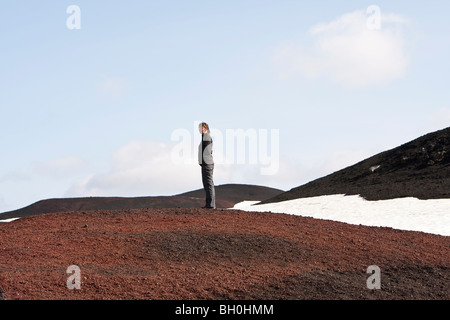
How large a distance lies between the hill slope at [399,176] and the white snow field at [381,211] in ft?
4.57

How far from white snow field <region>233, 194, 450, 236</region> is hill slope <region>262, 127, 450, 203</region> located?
1.39 m

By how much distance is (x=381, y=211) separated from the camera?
28.5 m

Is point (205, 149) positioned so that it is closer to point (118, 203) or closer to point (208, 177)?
point (208, 177)

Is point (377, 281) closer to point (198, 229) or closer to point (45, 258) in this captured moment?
point (198, 229)

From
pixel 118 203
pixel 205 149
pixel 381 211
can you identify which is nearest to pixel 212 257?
pixel 205 149

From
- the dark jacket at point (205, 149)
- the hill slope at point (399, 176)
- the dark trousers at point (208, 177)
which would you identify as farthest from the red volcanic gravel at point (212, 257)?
the hill slope at point (399, 176)

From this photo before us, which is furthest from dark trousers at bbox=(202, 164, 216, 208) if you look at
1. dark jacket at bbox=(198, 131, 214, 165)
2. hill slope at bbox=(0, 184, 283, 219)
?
hill slope at bbox=(0, 184, 283, 219)

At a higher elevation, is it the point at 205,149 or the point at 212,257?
the point at 205,149

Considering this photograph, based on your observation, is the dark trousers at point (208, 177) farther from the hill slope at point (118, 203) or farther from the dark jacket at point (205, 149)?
the hill slope at point (118, 203)

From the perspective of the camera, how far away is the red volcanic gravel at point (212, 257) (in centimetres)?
1281

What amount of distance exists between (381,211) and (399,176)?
8577 millimetres

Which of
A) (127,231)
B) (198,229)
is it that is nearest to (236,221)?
(198,229)
